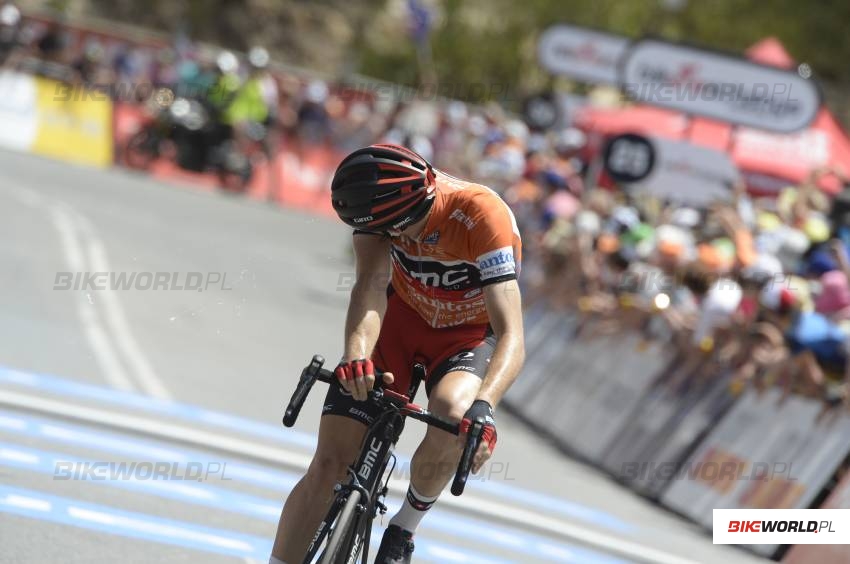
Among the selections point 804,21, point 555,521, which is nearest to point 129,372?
point 555,521

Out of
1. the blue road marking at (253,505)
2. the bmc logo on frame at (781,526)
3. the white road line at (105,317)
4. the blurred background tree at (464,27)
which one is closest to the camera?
Answer: the blue road marking at (253,505)

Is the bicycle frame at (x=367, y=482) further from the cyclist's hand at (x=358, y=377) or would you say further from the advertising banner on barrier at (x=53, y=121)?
the advertising banner on barrier at (x=53, y=121)

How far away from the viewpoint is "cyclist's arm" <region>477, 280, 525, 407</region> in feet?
16.8

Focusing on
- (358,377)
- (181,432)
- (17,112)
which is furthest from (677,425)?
(17,112)

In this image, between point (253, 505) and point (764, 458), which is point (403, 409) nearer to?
point (253, 505)

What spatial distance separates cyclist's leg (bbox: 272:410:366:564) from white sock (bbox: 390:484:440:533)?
1.14ft

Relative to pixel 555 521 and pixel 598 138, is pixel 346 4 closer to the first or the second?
pixel 598 138

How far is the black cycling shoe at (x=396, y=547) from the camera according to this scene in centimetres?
547

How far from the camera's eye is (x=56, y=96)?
2755 centimetres

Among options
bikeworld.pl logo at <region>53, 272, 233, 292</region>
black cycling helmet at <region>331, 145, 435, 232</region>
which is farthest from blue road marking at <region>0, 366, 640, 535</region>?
black cycling helmet at <region>331, 145, 435, 232</region>

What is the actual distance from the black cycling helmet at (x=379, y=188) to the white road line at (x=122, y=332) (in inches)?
219

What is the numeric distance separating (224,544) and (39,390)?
3387mm

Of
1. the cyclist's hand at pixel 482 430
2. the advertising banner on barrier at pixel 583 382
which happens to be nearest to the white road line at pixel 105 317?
the cyclist's hand at pixel 482 430

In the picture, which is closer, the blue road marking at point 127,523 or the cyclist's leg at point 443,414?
the cyclist's leg at point 443,414
